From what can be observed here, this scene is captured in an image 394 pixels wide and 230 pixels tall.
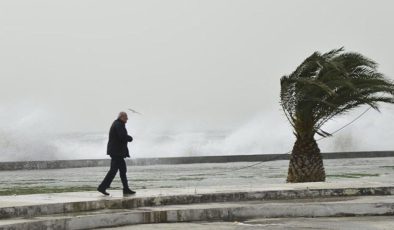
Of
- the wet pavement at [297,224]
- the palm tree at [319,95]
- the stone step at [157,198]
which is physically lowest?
the wet pavement at [297,224]

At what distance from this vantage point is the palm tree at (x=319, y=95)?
19516mm

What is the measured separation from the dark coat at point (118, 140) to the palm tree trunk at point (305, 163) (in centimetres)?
770

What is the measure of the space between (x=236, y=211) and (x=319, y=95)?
323 inches

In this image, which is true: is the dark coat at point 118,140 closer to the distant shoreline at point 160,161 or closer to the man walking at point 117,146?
the man walking at point 117,146

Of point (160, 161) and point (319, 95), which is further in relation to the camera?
point (160, 161)

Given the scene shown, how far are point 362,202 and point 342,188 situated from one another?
6.10 ft

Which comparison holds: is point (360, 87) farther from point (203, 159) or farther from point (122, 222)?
point (203, 159)

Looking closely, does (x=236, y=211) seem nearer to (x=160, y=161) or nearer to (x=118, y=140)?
Answer: (x=118, y=140)

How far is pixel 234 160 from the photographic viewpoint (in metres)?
75.4

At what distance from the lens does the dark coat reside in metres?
13.4

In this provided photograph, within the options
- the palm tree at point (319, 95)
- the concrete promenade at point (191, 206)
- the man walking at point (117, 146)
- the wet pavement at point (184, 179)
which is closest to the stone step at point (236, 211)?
the concrete promenade at point (191, 206)

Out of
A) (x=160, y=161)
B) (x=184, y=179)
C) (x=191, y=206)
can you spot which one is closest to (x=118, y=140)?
(x=191, y=206)

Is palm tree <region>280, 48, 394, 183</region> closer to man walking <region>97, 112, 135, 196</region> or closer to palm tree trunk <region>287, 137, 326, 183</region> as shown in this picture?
palm tree trunk <region>287, 137, 326, 183</region>

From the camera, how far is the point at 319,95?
19578 mm
